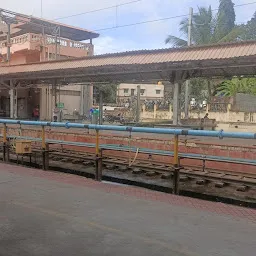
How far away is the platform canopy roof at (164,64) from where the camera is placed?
43.5ft

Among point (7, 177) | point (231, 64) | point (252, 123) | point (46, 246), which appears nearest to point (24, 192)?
point (7, 177)

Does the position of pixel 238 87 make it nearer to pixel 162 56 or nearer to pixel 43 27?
pixel 43 27

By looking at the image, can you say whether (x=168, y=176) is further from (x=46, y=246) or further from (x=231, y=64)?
(x=231, y=64)

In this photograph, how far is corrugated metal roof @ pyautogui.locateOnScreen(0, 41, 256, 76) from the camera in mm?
13289

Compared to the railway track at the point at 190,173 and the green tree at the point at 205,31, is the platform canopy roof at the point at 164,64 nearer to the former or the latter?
the railway track at the point at 190,173

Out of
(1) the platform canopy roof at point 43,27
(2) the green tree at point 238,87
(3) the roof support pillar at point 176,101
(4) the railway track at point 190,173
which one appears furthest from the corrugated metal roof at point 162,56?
(2) the green tree at point 238,87

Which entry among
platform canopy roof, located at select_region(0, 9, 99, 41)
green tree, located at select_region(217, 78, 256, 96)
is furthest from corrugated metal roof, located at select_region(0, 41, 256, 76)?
green tree, located at select_region(217, 78, 256, 96)

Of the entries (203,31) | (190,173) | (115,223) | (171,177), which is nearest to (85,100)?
(203,31)

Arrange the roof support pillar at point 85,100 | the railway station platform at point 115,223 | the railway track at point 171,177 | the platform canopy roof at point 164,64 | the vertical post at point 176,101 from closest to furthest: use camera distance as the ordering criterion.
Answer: the railway station platform at point 115,223, the railway track at point 171,177, the platform canopy roof at point 164,64, the vertical post at point 176,101, the roof support pillar at point 85,100

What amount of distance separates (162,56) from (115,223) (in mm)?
11818

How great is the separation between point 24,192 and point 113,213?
1936 millimetres

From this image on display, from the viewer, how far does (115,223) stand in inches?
182

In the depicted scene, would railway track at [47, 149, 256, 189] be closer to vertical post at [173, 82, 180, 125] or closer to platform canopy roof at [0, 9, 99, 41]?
vertical post at [173, 82, 180, 125]

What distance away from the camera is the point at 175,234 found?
14.0 ft
